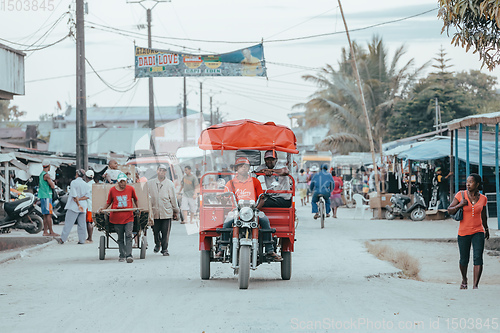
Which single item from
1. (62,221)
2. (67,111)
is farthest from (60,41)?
(67,111)

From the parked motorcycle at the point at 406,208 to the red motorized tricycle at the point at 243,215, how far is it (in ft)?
47.1

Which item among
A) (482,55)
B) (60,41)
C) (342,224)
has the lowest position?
(342,224)

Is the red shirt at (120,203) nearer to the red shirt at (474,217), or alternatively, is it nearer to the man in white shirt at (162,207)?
the man in white shirt at (162,207)

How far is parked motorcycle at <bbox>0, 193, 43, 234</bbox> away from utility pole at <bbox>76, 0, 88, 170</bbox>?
3.02 meters

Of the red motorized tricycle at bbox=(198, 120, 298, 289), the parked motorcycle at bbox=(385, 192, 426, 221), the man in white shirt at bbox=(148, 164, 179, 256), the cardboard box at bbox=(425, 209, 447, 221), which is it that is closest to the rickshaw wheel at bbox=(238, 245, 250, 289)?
the red motorized tricycle at bbox=(198, 120, 298, 289)

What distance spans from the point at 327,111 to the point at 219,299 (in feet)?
132

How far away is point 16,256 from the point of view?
14516 millimetres

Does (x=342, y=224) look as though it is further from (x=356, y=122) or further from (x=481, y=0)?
(x=356, y=122)

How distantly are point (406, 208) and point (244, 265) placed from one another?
17.3 m

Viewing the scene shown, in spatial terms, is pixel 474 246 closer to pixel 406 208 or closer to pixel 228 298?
pixel 228 298

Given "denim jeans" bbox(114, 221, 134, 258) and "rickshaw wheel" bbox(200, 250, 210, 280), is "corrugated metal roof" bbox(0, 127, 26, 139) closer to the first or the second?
"denim jeans" bbox(114, 221, 134, 258)

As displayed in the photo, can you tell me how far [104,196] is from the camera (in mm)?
13852

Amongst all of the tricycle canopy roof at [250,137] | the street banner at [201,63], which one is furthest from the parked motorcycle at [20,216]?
the street banner at [201,63]

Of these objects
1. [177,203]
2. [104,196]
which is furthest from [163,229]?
[104,196]
